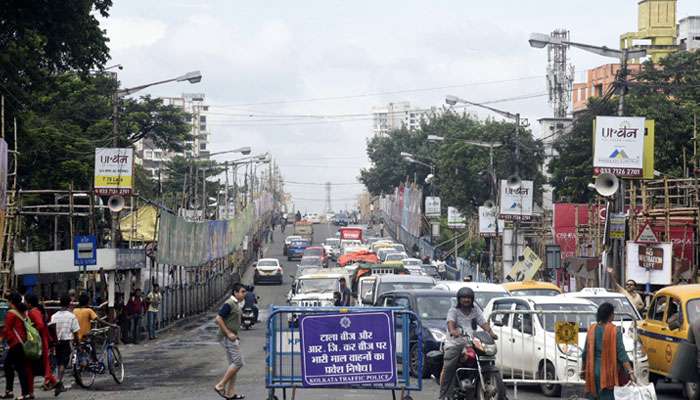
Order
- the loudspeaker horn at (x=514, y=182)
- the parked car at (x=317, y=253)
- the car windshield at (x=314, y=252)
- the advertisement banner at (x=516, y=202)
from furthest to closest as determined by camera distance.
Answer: the car windshield at (x=314, y=252), the parked car at (x=317, y=253), the advertisement banner at (x=516, y=202), the loudspeaker horn at (x=514, y=182)

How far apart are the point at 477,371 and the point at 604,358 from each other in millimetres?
2118

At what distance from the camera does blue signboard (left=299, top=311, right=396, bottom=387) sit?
14898 millimetres

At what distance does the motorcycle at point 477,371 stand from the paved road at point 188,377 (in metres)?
3.44

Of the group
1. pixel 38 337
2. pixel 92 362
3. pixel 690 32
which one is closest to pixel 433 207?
pixel 690 32

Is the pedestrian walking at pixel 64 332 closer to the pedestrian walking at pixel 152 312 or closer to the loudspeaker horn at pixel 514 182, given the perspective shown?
the pedestrian walking at pixel 152 312

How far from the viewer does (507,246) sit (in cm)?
5419

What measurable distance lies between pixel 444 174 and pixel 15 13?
6930 cm

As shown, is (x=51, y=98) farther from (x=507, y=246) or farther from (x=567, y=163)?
(x=567, y=163)

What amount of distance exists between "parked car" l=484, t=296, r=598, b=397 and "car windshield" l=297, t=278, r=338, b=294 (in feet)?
65.9

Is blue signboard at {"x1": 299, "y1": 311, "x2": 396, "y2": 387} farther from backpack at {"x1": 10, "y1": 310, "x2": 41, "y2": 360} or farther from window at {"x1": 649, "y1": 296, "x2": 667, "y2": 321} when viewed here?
window at {"x1": 649, "y1": 296, "x2": 667, "y2": 321}

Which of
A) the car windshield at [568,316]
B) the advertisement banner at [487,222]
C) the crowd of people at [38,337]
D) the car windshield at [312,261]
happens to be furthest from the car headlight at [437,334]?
the car windshield at [312,261]

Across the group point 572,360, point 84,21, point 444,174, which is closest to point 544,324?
point 572,360

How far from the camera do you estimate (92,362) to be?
833 inches

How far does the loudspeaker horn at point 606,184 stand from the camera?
2978 centimetres
